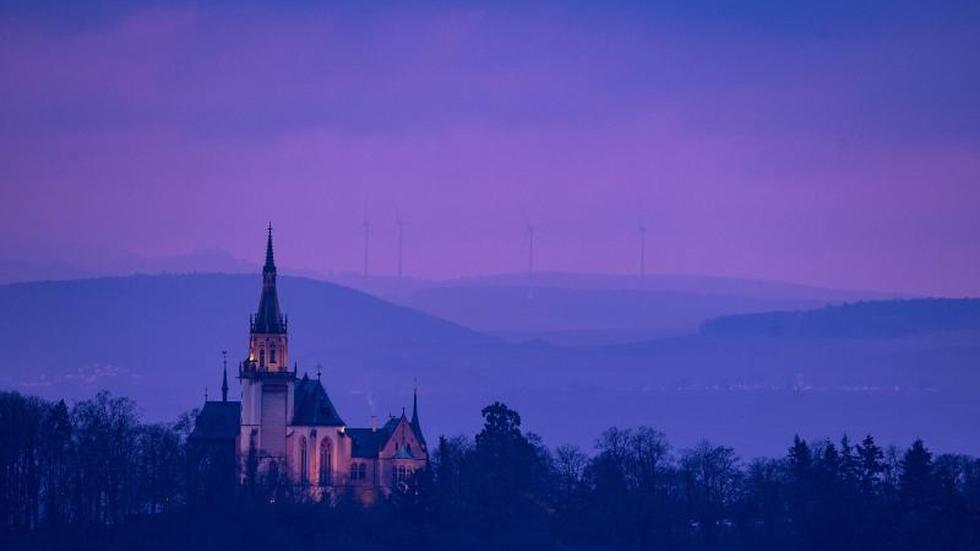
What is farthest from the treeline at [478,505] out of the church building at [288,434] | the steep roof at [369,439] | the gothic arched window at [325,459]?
the gothic arched window at [325,459]

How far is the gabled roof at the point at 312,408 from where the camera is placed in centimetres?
17400

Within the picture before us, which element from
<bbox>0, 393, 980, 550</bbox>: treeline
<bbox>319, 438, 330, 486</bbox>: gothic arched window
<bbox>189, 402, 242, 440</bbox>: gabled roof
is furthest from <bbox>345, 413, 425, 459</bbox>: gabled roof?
<bbox>189, 402, 242, 440</bbox>: gabled roof

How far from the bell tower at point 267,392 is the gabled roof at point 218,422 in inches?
77.4

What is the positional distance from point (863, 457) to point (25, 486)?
5906 cm

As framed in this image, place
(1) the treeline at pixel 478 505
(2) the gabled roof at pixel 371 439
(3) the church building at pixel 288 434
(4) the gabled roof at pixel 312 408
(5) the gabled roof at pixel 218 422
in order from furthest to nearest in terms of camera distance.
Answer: (2) the gabled roof at pixel 371 439 → (4) the gabled roof at pixel 312 408 → (5) the gabled roof at pixel 218 422 → (3) the church building at pixel 288 434 → (1) the treeline at pixel 478 505

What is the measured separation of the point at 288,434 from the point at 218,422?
5890mm

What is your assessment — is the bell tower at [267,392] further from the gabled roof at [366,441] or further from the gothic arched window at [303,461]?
the gabled roof at [366,441]

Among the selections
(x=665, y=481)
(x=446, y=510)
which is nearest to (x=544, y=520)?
(x=446, y=510)

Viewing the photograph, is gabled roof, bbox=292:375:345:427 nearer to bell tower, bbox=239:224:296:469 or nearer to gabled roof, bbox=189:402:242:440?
bell tower, bbox=239:224:296:469

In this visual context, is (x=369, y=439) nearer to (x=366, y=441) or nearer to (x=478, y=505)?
(x=366, y=441)

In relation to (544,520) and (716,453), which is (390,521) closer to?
(544,520)

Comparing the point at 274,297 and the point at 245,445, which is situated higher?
the point at 274,297

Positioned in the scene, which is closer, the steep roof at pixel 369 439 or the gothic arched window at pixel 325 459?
the gothic arched window at pixel 325 459

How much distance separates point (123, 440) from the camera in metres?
159
